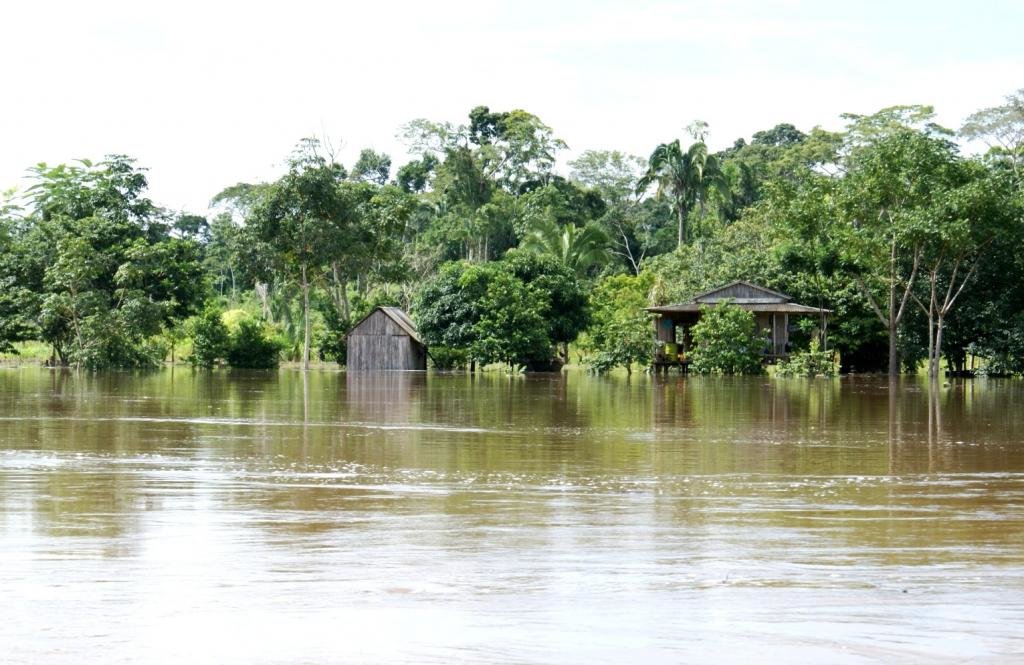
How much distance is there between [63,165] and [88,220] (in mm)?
4125

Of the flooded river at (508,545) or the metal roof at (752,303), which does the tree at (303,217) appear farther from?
the flooded river at (508,545)

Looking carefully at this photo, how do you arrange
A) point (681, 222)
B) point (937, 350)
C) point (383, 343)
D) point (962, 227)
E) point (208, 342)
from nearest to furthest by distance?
1. point (962, 227)
2. point (937, 350)
3. point (383, 343)
4. point (208, 342)
5. point (681, 222)

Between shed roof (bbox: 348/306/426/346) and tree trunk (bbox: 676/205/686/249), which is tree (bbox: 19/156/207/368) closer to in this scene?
shed roof (bbox: 348/306/426/346)

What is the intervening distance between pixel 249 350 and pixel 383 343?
5.40 metres

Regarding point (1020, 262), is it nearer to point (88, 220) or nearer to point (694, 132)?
point (694, 132)

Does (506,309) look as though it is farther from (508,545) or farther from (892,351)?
(508,545)

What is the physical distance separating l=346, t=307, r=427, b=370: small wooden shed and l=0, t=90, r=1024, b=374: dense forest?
95cm

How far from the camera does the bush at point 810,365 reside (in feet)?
130

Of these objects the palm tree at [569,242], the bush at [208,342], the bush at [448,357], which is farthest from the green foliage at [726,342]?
the bush at [208,342]

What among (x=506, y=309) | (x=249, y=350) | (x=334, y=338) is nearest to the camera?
(x=506, y=309)

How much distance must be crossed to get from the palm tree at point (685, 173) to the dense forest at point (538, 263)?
0.10 metres

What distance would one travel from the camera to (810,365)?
40.0 meters

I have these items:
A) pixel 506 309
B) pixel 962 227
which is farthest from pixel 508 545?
pixel 506 309

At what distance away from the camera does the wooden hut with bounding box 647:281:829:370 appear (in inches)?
1651
